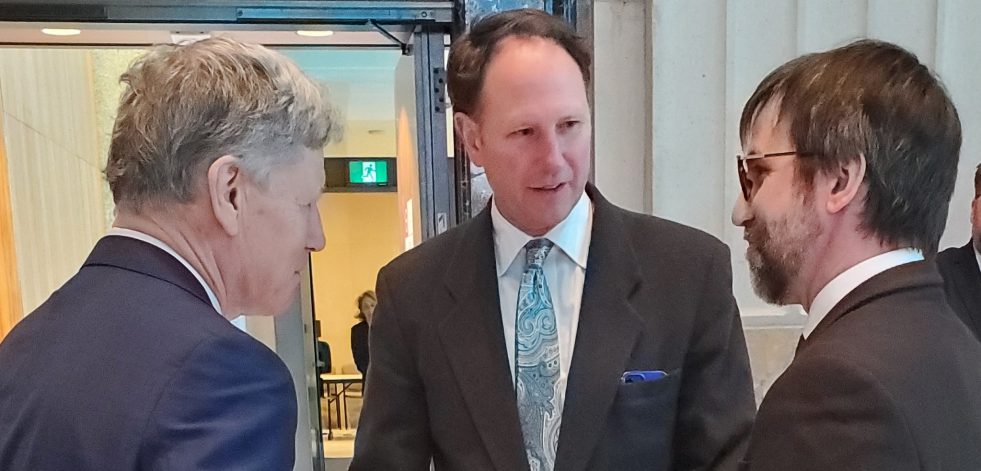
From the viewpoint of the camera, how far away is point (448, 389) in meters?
1.27

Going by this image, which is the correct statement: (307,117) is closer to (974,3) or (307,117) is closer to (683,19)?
(683,19)

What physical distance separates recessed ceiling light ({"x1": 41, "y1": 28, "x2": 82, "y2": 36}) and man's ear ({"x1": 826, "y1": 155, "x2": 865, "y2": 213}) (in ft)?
7.30

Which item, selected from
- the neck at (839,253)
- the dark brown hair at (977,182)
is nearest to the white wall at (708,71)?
the dark brown hair at (977,182)

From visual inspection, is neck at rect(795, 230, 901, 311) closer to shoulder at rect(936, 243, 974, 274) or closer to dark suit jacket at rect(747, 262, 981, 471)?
dark suit jacket at rect(747, 262, 981, 471)

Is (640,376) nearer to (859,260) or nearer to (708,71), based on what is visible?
(859,260)

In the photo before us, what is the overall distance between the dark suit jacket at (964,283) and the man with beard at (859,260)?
1.43 m

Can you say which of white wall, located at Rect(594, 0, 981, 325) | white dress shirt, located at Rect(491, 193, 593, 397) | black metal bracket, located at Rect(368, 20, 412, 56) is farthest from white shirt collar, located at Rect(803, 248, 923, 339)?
black metal bracket, located at Rect(368, 20, 412, 56)

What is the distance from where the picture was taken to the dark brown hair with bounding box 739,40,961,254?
0.93 m

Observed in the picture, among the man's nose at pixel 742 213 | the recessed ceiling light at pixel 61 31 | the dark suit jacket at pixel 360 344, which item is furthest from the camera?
the dark suit jacket at pixel 360 344

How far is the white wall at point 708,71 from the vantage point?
2.22m

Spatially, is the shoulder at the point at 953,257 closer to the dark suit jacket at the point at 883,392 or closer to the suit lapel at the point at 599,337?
the suit lapel at the point at 599,337

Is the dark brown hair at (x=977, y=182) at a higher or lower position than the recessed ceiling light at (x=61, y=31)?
lower

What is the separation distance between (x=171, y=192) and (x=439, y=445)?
1.96ft

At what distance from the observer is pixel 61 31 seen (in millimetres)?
2500
